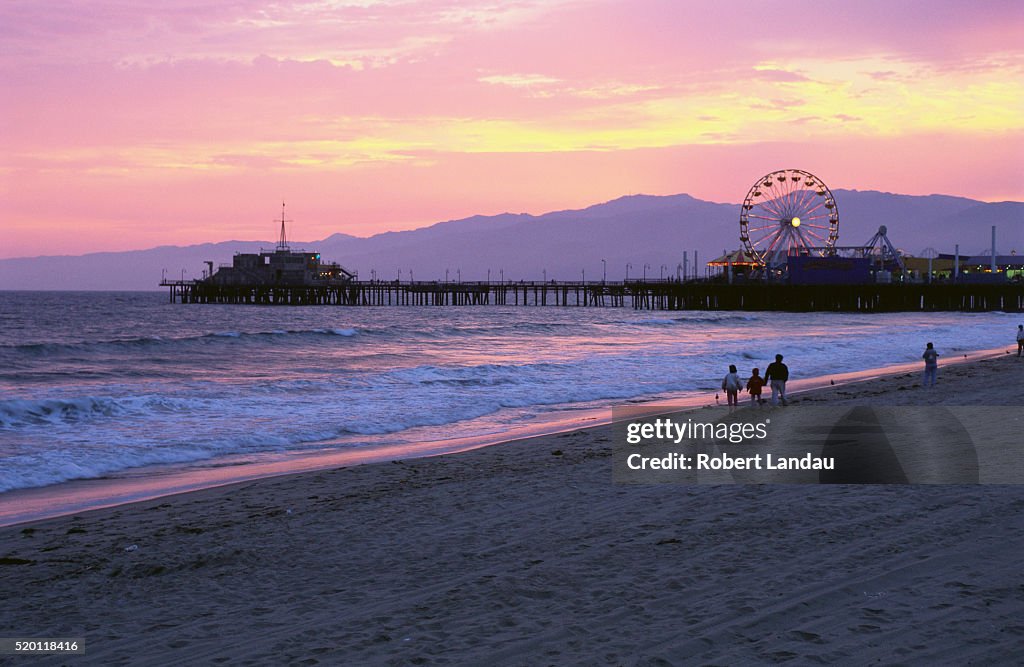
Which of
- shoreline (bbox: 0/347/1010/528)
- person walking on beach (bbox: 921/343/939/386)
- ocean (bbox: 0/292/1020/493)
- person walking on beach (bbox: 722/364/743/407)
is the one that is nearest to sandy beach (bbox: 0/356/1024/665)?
shoreline (bbox: 0/347/1010/528)

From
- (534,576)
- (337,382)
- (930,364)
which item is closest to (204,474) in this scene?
(534,576)

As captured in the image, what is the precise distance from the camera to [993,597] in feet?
17.6

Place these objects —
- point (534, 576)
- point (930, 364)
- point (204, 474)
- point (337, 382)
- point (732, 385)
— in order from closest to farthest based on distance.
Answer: point (534, 576), point (204, 474), point (732, 385), point (930, 364), point (337, 382)

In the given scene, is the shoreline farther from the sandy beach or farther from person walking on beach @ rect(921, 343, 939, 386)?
person walking on beach @ rect(921, 343, 939, 386)

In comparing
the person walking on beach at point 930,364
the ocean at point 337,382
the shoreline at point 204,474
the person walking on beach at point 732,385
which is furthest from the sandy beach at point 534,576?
the person walking on beach at point 930,364

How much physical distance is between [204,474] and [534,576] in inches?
268

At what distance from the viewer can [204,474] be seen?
462 inches

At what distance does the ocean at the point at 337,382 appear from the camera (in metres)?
14.2

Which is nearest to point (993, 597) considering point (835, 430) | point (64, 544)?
point (64, 544)

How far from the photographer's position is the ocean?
46.7ft

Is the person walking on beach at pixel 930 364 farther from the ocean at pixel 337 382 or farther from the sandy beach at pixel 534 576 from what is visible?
the sandy beach at pixel 534 576

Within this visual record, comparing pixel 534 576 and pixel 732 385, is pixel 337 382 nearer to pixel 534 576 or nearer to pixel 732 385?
pixel 732 385

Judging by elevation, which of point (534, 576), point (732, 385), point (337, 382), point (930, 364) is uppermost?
point (930, 364)

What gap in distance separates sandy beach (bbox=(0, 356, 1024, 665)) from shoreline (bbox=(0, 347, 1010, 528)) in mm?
A: 714
